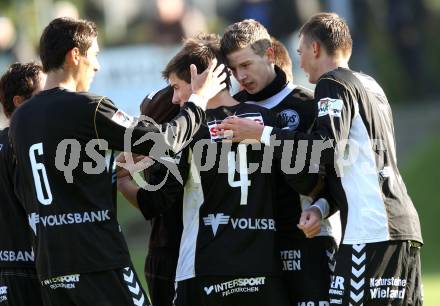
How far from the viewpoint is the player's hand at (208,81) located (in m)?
6.16

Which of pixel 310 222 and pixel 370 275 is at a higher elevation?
pixel 310 222

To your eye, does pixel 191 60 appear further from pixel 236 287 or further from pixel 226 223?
pixel 236 287

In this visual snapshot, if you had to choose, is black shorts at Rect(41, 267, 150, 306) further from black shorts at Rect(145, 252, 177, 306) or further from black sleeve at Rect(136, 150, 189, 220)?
black shorts at Rect(145, 252, 177, 306)

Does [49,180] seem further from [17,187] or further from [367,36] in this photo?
[367,36]

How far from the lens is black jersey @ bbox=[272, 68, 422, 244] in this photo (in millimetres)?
6043

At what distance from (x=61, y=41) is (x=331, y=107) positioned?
1.69 metres

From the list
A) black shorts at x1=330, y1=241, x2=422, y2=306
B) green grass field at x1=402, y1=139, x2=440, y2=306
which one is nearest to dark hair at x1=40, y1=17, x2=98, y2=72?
black shorts at x1=330, y1=241, x2=422, y2=306

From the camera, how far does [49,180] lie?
5.83 metres

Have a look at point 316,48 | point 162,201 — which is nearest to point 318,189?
point 316,48

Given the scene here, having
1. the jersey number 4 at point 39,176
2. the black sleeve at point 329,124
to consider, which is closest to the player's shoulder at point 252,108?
the black sleeve at point 329,124

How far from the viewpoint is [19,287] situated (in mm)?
6430

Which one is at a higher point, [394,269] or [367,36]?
[367,36]

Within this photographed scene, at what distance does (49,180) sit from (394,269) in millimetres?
2168

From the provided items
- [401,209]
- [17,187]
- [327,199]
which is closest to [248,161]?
[327,199]
